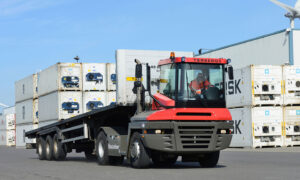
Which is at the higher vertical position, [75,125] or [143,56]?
[143,56]

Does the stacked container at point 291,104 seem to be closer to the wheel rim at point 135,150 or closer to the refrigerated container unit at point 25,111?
the wheel rim at point 135,150

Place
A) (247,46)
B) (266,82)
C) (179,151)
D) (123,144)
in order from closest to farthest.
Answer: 1. (179,151)
2. (123,144)
3. (266,82)
4. (247,46)

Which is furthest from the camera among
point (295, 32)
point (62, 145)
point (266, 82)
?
point (295, 32)

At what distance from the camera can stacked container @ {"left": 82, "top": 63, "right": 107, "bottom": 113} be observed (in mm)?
26500

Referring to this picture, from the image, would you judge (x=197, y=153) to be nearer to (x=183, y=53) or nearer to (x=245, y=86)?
(x=183, y=53)

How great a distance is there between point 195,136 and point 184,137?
0.27 meters

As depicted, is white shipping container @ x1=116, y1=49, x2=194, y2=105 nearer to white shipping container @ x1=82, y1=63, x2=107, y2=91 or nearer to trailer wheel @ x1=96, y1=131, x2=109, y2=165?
trailer wheel @ x1=96, y1=131, x2=109, y2=165

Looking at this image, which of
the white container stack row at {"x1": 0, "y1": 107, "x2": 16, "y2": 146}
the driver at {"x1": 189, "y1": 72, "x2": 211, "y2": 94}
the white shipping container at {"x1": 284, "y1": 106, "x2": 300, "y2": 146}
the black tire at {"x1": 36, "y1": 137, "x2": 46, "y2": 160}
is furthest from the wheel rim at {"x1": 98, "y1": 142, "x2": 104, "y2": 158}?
the white container stack row at {"x1": 0, "y1": 107, "x2": 16, "y2": 146}

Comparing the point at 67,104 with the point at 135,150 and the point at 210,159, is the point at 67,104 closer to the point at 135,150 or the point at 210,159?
the point at 135,150

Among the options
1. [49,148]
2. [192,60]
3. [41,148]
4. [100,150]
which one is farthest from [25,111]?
[192,60]

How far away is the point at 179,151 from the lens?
13.0 meters

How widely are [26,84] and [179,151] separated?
23424 millimetres

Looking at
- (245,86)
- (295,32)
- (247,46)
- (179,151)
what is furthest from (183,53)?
(247,46)

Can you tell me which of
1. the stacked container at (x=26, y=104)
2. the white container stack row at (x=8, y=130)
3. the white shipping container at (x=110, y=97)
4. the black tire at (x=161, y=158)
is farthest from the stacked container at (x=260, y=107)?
the white container stack row at (x=8, y=130)
